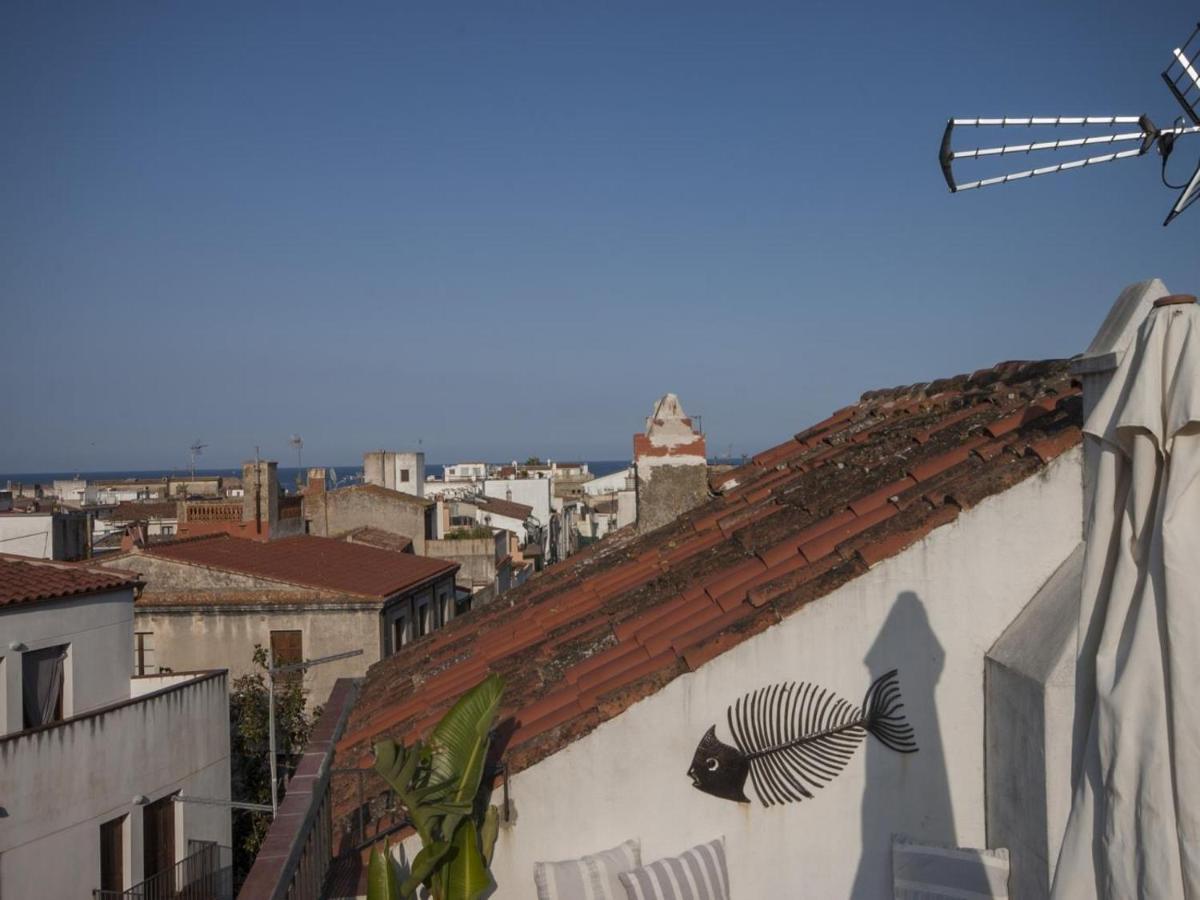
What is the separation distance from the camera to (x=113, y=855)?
15.5 m

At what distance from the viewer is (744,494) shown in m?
11.4

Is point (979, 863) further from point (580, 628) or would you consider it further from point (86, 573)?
point (86, 573)

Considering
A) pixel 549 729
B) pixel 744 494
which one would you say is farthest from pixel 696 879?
pixel 744 494

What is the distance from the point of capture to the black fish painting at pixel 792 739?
603 centimetres

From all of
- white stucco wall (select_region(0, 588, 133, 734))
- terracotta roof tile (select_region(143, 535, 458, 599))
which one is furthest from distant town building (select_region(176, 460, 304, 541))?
white stucco wall (select_region(0, 588, 133, 734))

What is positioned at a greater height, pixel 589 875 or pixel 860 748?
pixel 860 748

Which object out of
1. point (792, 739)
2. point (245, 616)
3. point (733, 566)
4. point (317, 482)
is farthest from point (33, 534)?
point (792, 739)

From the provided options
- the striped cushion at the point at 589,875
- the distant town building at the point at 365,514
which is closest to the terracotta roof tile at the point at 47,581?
the striped cushion at the point at 589,875

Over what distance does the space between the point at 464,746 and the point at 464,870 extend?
683 millimetres

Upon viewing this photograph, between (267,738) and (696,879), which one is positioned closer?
(696,879)

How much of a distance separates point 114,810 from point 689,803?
12.4 meters

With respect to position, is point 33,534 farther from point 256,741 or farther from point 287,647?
point 256,741

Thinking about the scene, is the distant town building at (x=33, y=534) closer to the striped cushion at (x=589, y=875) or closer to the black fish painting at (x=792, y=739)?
the striped cushion at (x=589, y=875)

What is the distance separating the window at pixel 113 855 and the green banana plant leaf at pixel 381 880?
11651 millimetres
